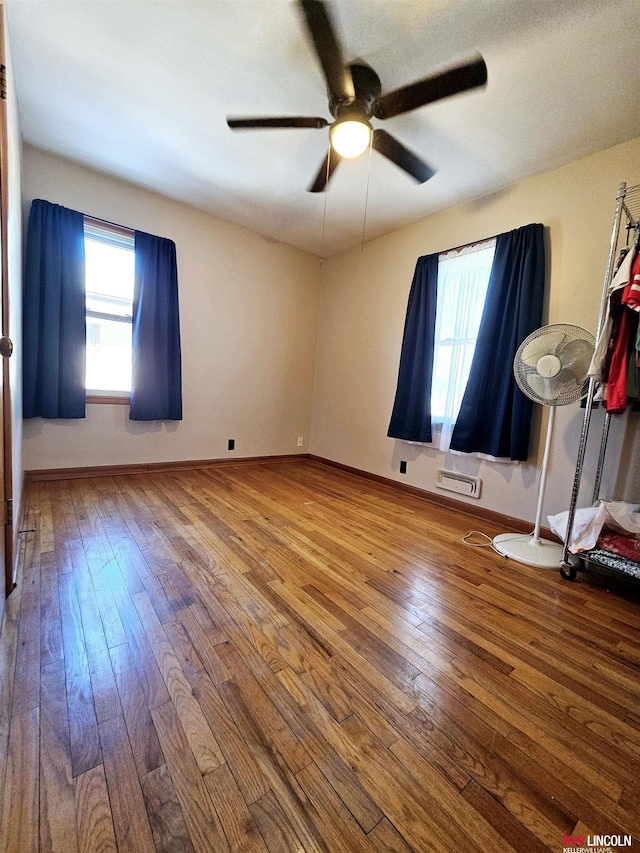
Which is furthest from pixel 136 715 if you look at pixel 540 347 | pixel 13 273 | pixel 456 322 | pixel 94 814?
pixel 456 322

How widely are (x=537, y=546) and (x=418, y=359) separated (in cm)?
172

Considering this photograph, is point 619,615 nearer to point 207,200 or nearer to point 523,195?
point 523,195

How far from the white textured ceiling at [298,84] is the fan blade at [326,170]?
12 cm

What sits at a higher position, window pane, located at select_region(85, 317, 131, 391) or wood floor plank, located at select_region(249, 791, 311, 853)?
window pane, located at select_region(85, 317, 131, 391)

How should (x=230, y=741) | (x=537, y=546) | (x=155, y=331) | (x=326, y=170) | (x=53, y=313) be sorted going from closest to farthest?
(x=230, y=741) < (x=537, y=546) < (x=326, y=170) < (x=53, y=313) < (x=155, y=331)

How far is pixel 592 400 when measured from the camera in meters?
1.76

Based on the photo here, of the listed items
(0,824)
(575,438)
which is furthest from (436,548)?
(0,824)

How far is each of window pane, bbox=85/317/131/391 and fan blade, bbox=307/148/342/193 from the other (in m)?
2.07

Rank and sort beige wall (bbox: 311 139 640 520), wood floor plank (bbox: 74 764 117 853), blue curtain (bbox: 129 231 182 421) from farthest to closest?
blue curtain (bbox: 129 231 182 421), beige wall (bbox: 311 139 640 520), wood floor plank (bbox: 74 764 117 853)

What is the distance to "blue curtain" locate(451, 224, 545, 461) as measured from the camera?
228cm

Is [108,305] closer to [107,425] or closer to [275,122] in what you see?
[107,425]

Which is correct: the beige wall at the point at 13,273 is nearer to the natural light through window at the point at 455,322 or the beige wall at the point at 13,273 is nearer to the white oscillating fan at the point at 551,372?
the white oscillating fan at the point at 551,372

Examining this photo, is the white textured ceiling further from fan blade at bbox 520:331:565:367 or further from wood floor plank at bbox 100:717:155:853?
wood floor plank at bbox 100:717:155:853

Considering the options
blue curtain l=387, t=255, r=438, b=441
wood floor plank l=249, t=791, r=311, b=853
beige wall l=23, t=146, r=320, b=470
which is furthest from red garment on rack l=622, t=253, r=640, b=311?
beige wall l=23, t=146, r=320, b=470
